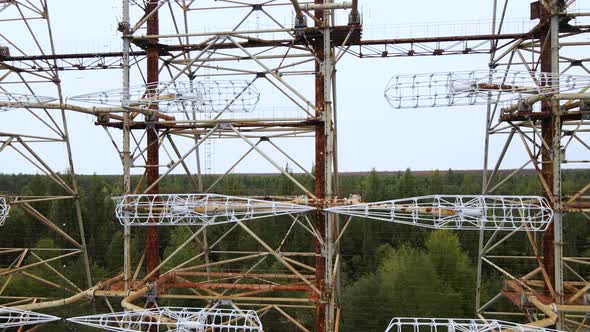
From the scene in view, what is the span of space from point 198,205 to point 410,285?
1567 centimetres

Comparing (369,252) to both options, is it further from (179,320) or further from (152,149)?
(179,320)

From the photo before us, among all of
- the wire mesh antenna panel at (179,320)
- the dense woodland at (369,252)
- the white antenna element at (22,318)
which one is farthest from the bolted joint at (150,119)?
the white antenna element at (22,318)

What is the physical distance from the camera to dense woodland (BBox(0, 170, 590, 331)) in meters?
23.1

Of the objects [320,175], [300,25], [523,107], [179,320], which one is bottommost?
[179,320]

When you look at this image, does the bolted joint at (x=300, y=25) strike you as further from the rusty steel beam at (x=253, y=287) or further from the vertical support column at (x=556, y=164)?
the rusty steel beam at (x=253, y=287)

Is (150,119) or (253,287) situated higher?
(150,119)

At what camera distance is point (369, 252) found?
34.6 metres

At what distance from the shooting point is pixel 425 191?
41.5 m

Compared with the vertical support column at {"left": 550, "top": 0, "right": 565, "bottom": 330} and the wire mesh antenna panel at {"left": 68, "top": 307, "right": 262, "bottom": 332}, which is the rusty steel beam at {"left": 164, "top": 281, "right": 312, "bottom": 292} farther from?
the vertical support column at {"left": 550, "top": 0, "right": 565, "bottom": 330}

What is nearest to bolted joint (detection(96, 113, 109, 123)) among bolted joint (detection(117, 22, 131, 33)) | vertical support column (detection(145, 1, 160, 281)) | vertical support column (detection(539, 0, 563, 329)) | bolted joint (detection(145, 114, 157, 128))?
bolted joint (detection(145, 114, 157, 128))

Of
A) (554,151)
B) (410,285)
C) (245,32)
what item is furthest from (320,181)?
(410,285)

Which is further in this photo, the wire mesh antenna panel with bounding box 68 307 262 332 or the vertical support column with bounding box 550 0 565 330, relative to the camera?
the vertical support column with bounding box 550 0 565 330

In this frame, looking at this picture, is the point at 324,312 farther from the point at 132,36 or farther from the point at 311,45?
the point at 132,36

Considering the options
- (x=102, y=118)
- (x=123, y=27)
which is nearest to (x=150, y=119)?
(x=102, y=118)
